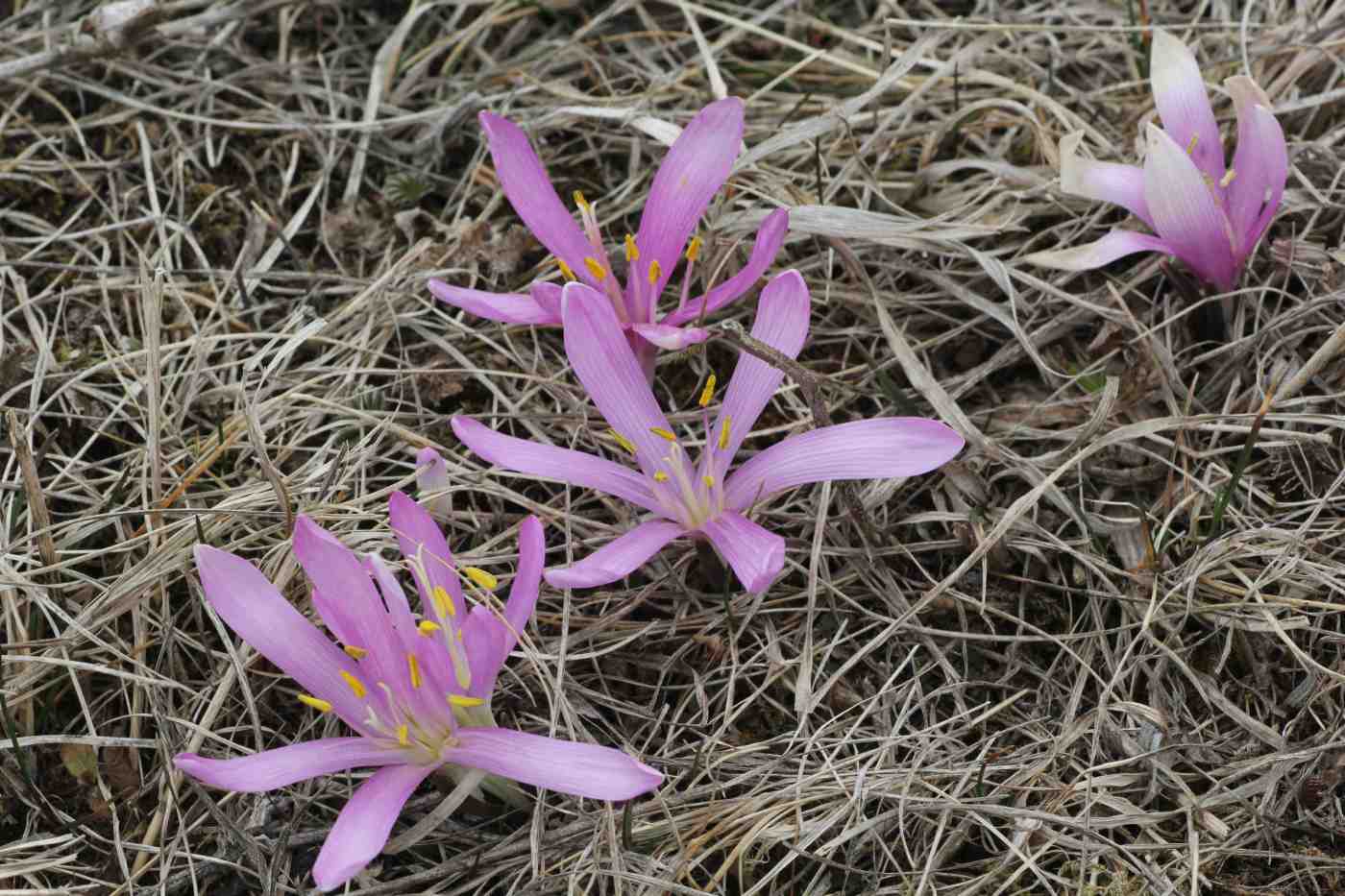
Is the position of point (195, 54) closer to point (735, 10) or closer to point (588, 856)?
point (735, 10)

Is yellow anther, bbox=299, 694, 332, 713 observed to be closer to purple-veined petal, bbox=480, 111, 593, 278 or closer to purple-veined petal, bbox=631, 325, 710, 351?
purple-veined petal, bbox=631, 325, 710, 351

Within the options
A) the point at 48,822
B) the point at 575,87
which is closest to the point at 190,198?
the point at 575,87


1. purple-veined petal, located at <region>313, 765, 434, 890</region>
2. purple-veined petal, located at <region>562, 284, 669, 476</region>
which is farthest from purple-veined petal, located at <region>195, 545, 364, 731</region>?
purple-veined petal, located at <region>562, 284, 669, 476</region>

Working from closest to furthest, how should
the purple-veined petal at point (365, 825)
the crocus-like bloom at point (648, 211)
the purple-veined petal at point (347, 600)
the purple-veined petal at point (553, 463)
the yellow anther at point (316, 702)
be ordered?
the purple-veined petal at point (365, 825), the yellow anther at point (316, 702), the purple-veined petal at point (347, 600), the purple-veined petal at point (553, 463), the crocus-like bloom at point (648, 211)

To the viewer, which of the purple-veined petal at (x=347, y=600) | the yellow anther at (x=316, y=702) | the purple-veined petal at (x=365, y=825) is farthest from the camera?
the purple-veined petal at (x=347, y=600)

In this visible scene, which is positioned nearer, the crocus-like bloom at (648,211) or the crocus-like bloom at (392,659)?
the crocus-like bloom at (392,659)

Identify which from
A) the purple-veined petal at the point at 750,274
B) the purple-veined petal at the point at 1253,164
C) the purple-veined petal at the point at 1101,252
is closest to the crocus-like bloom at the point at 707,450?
the purple-veined petal at the point at 750,274

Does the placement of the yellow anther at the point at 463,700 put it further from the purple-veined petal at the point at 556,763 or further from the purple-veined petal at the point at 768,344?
the purple-veined petal at the point at 768,344
